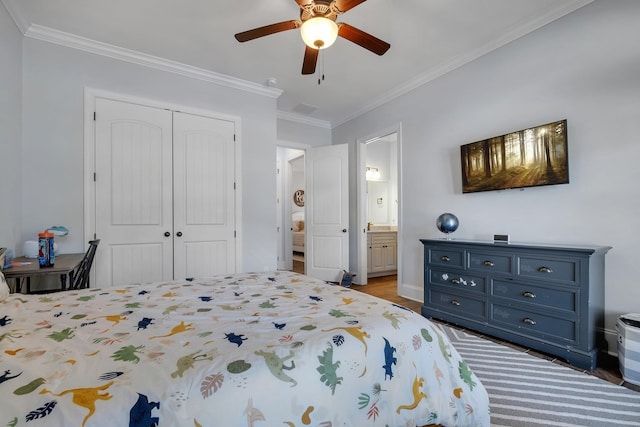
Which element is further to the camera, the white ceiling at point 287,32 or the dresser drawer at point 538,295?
the white ceiling at point 287,32

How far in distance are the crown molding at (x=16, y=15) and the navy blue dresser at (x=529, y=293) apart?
429cm

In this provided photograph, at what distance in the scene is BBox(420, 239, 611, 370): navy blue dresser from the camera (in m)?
2.06

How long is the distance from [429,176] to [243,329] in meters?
3.16

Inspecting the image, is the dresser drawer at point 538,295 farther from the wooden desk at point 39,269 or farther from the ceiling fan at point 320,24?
the wooden desk at point 39,269

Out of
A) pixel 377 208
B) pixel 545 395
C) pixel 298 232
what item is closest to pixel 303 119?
pixel 377 208

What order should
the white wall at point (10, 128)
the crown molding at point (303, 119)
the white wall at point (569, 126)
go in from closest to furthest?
the white wall at point (569, 126) → the white wall at point (10, 128) → the crown molding at point (303, 119)

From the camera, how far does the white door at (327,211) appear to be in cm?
464

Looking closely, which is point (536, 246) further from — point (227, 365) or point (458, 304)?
point (227, 365)

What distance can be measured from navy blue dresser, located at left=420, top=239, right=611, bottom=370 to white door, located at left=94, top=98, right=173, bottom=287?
3.06 m

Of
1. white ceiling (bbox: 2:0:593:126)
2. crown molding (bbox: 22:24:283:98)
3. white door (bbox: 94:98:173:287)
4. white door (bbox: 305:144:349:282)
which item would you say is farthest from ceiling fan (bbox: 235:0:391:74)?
white door (bbox: 305:144:349:282)

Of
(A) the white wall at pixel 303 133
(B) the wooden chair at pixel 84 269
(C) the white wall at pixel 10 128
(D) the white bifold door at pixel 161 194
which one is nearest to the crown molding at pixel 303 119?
(A) the white wall at pixel 303 133

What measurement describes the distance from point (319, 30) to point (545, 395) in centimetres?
271

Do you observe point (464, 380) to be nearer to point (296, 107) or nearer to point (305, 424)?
point (305, 424)

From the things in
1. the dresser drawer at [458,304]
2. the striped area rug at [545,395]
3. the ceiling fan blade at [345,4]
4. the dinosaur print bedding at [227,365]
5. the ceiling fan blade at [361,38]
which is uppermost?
the ceiling fan blade at [345,4]
